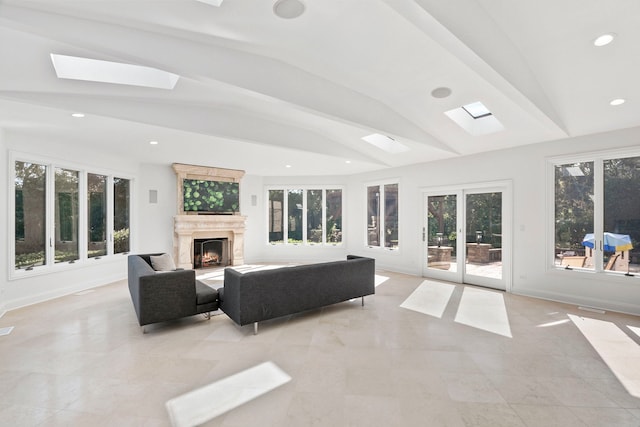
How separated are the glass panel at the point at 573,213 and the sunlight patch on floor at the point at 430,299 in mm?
1884

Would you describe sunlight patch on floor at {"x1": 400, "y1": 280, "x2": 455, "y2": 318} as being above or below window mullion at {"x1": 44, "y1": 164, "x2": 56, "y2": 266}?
below

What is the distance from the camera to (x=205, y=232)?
789 cm

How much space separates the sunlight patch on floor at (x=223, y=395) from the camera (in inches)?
85.9

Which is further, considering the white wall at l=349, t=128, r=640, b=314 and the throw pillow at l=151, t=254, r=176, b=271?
A: the throw pillow at l=151, t=254, r=176, b=271

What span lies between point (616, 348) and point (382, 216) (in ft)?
17.0

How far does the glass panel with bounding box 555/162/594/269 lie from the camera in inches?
190

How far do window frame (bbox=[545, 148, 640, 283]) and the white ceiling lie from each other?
0.43 metres

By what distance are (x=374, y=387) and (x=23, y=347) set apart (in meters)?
3.70

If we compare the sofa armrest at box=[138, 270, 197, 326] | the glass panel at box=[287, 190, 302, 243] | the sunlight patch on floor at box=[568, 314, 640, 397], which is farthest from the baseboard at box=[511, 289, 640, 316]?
the glass panel at box=[287, 190, 302, 243]

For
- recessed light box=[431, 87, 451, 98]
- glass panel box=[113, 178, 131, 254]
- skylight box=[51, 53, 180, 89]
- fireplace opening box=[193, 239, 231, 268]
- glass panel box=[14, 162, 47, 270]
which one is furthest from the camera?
fireplace opening box=[193, 239, 231, 268]

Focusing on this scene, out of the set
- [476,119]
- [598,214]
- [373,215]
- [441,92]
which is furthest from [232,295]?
[598,214]

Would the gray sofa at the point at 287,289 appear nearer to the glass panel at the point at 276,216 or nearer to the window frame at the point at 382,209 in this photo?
the window frame at the point at 382,209

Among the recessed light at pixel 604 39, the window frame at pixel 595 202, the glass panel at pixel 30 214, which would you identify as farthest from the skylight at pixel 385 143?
the glass panel at pixel 30 214

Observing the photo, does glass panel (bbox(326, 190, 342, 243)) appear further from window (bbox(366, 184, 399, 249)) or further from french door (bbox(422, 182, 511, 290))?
french door (bbox(422, 182, 511, 290))
